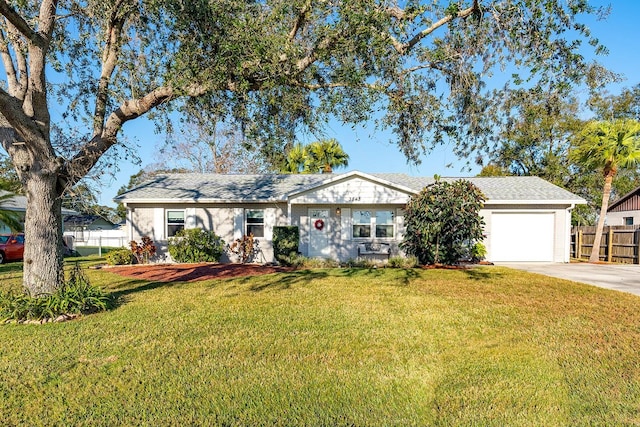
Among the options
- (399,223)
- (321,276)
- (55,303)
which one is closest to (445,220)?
(399,223)

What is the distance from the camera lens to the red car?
1759 centimetres

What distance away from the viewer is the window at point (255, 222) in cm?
1600

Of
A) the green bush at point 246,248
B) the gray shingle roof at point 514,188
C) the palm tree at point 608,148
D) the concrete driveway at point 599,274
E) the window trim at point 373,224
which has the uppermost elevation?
the palm tree at point 608,148

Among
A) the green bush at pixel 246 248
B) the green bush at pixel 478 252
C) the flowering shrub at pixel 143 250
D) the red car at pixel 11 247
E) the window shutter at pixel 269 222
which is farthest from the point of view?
the red car at pixel 11 247

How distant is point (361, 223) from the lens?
1584 centimetres

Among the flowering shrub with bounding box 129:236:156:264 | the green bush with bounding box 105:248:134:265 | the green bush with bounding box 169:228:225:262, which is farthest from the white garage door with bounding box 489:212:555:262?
the green bush with bounding box 105:248:134:265

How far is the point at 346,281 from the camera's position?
419 inches

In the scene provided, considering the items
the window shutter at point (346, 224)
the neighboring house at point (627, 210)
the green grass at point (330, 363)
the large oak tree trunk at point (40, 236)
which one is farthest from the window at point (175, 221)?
the neighboring house at point (627, 210)

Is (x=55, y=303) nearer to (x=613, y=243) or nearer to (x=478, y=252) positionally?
(x=478, y=252)

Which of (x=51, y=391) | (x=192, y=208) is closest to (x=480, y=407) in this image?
(x=51, y=391)

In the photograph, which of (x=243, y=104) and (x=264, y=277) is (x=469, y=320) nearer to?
(x=243, y=104)

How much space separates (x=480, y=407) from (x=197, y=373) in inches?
118

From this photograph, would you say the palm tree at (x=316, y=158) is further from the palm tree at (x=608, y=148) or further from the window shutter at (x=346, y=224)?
the palm tree at (x=608, y=148)

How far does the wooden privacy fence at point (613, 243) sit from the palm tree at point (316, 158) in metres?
13.5
